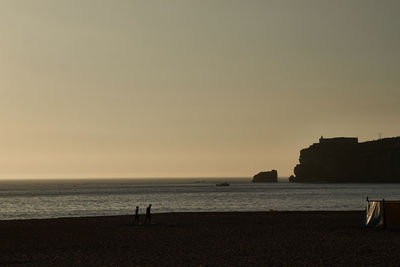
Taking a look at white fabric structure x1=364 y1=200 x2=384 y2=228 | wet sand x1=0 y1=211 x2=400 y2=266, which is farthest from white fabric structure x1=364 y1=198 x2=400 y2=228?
wet sand x1=0 y1=211 x2=400 y2=266

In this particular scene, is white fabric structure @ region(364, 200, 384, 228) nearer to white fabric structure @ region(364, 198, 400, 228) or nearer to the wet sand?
white fabric structure @ region(364, 198, 400, 228)

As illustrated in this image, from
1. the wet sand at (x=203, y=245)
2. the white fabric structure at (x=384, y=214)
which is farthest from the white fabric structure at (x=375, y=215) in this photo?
the wet sand at (x=203, y=245)

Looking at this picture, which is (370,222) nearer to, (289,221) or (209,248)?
(289,221)

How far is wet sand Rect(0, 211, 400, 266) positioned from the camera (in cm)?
2655

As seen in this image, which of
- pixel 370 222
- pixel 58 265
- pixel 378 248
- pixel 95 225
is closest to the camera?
pixel 58 265

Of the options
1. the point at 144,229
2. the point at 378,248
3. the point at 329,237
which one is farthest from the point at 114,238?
the point at 378,248

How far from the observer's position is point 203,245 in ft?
107

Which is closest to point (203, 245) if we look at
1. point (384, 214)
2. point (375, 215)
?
point (384, 214)

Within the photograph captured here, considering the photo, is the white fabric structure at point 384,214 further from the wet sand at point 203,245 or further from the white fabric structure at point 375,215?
the wet sand at point 203,245

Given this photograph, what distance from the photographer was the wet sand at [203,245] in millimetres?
26547

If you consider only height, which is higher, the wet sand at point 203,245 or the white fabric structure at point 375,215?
the white fabric structure at point 375,215

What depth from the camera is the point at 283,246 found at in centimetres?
3166

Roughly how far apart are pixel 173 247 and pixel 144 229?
12.9m

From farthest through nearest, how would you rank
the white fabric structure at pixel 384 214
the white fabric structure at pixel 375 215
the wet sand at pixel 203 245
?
the white fabric structure at pixel 375 215, the white fabric structure at pixel 384 214, the wet sand at pixel 203 245
